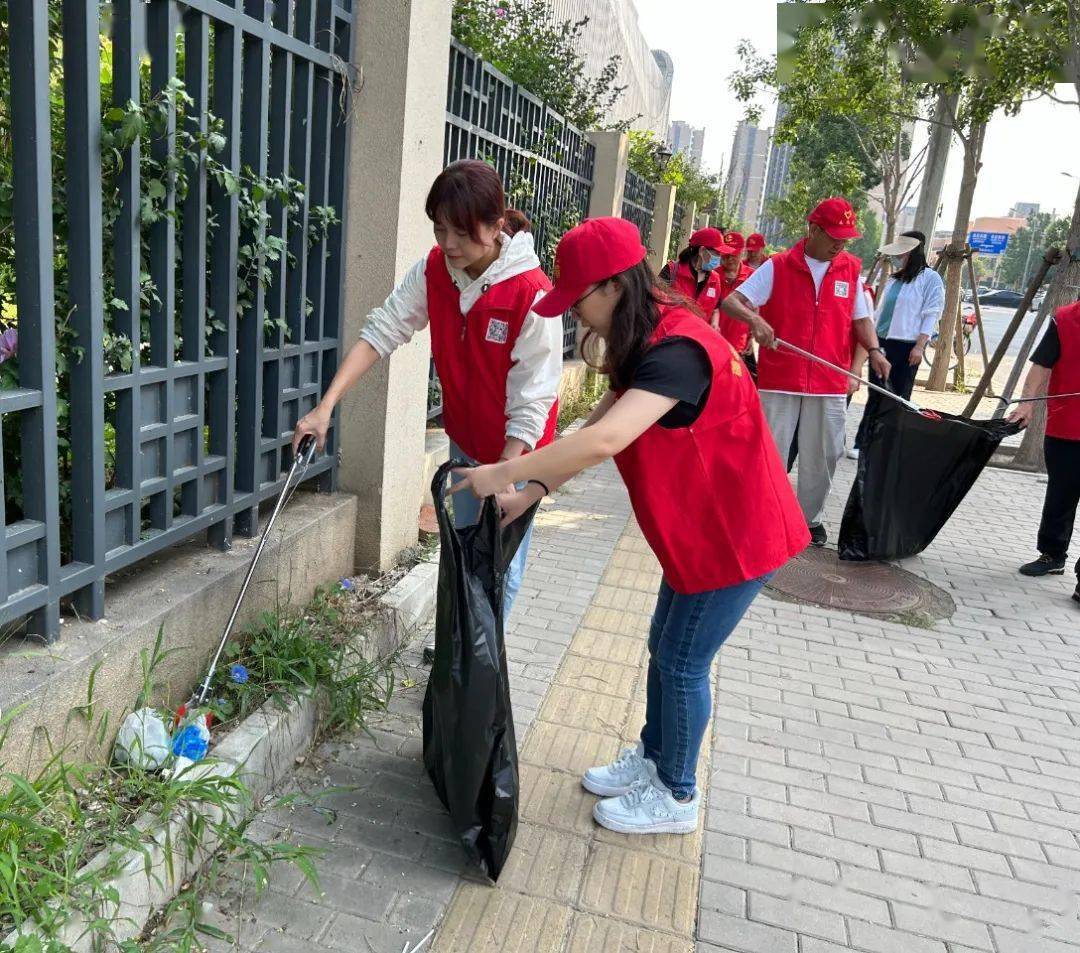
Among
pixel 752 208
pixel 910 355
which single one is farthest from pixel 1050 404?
pixel 752 208

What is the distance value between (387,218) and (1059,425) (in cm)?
391

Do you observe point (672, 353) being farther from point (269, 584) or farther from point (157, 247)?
point (269, 584)

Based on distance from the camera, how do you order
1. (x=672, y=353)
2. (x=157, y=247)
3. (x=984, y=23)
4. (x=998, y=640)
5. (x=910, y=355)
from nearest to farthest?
1. (x=672, y=353)
2. (x=157, y=247)
3. (x=998, y=640)
4. (x=910, y=355)
5. (x=984, y=23)

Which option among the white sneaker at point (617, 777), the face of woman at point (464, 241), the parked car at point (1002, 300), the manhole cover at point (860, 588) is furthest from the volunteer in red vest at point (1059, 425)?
the parked car at point (1002, 300)

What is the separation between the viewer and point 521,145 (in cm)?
636

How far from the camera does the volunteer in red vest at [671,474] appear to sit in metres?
2.14

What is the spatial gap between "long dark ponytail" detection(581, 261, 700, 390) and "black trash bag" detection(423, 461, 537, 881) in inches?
19.6

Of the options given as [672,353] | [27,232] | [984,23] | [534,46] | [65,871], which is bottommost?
[65,871]

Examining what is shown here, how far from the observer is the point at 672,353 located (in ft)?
7.04

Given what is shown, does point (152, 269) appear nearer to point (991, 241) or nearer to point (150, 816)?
point (150, 816)

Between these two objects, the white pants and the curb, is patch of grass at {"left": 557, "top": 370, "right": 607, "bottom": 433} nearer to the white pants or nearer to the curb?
the white pants

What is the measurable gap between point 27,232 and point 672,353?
1.53 m

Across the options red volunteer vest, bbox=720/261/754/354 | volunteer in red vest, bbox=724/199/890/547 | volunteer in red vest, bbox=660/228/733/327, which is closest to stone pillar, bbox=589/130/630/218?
red volunteer vest, bbox=720/261/754/354

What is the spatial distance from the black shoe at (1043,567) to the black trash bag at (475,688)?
168 inches
